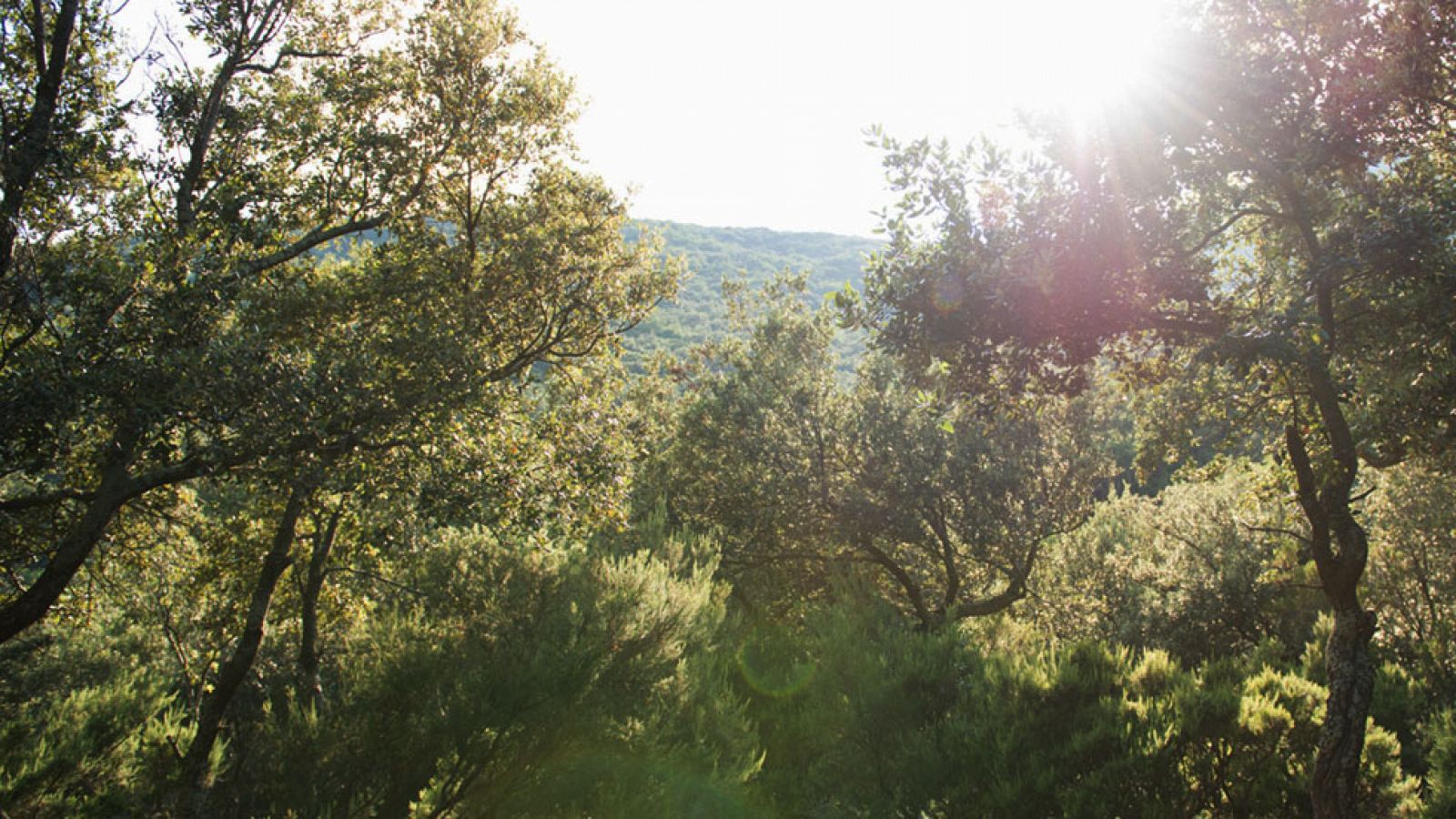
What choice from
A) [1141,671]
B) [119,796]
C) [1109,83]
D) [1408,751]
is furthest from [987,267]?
[119,796]

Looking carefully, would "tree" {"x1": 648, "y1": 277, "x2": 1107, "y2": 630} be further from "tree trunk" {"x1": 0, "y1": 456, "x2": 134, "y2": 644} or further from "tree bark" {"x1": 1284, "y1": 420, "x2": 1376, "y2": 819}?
"tree trunk" {"x1": 0, "y1": 456, "x2": 134, "y2": 644}

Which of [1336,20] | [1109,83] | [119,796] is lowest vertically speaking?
[119,796]

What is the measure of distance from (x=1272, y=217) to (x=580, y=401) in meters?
10.0

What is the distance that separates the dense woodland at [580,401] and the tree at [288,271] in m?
0.07

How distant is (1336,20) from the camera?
9.10 m

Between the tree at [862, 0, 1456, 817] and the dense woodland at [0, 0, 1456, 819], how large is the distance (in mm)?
51

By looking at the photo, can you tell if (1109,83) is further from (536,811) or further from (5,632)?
(5,632)

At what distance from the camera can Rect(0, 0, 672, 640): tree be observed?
8.53 meters

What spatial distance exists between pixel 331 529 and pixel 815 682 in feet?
30.8

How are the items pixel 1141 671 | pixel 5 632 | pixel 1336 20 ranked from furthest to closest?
pixel 1141 671
pixel 1336 20
pixel 5 632

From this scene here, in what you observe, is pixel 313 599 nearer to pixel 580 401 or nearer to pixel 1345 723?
pixel 580 401

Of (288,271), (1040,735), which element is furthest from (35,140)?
(1040,735)

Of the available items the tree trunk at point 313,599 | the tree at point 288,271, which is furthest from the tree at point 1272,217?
the tree trunk at point 313,599

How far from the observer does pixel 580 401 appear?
12227 millimetres
